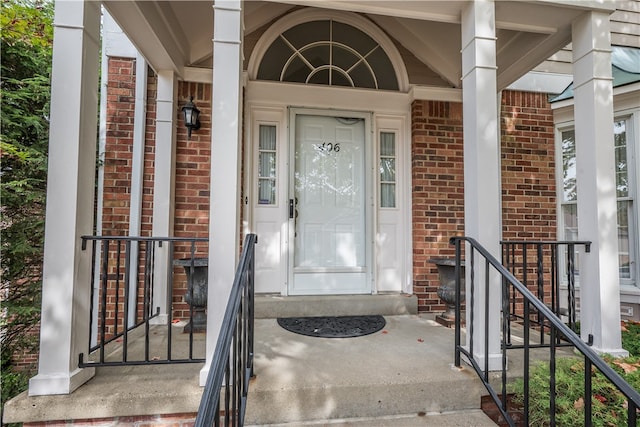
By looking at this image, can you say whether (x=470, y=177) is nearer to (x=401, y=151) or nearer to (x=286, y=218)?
(x=401, y=151)

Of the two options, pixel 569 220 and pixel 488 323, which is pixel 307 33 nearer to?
pixel 488 323

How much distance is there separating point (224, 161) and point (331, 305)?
76.9 inches

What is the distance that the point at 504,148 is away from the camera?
→ 3891 millimetres

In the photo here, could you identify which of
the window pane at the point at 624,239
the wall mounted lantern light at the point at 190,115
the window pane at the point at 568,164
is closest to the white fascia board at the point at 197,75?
the wall mounted lantern light at the point at 190,115

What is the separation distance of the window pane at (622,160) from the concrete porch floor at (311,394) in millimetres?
3116

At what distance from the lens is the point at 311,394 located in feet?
6.03

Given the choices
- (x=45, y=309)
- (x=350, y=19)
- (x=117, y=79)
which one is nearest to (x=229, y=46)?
(x=45, y=309)

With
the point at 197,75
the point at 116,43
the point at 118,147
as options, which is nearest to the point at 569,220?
the point at 197,75

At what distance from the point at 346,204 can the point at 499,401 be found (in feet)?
7.60

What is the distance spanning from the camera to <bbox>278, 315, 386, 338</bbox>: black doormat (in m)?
2.77

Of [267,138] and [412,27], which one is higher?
[412,27]

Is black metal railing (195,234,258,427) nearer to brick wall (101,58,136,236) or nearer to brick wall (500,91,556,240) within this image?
brick wall (101,58,136,236)

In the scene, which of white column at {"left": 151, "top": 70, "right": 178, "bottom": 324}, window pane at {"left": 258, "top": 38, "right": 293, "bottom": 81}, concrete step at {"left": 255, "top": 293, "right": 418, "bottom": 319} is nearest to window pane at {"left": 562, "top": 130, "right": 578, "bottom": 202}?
concrete step at {"left": 255, "top": 293, "right": 418, "bottom": 319}

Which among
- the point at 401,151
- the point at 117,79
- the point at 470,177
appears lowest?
the point at 470,177
